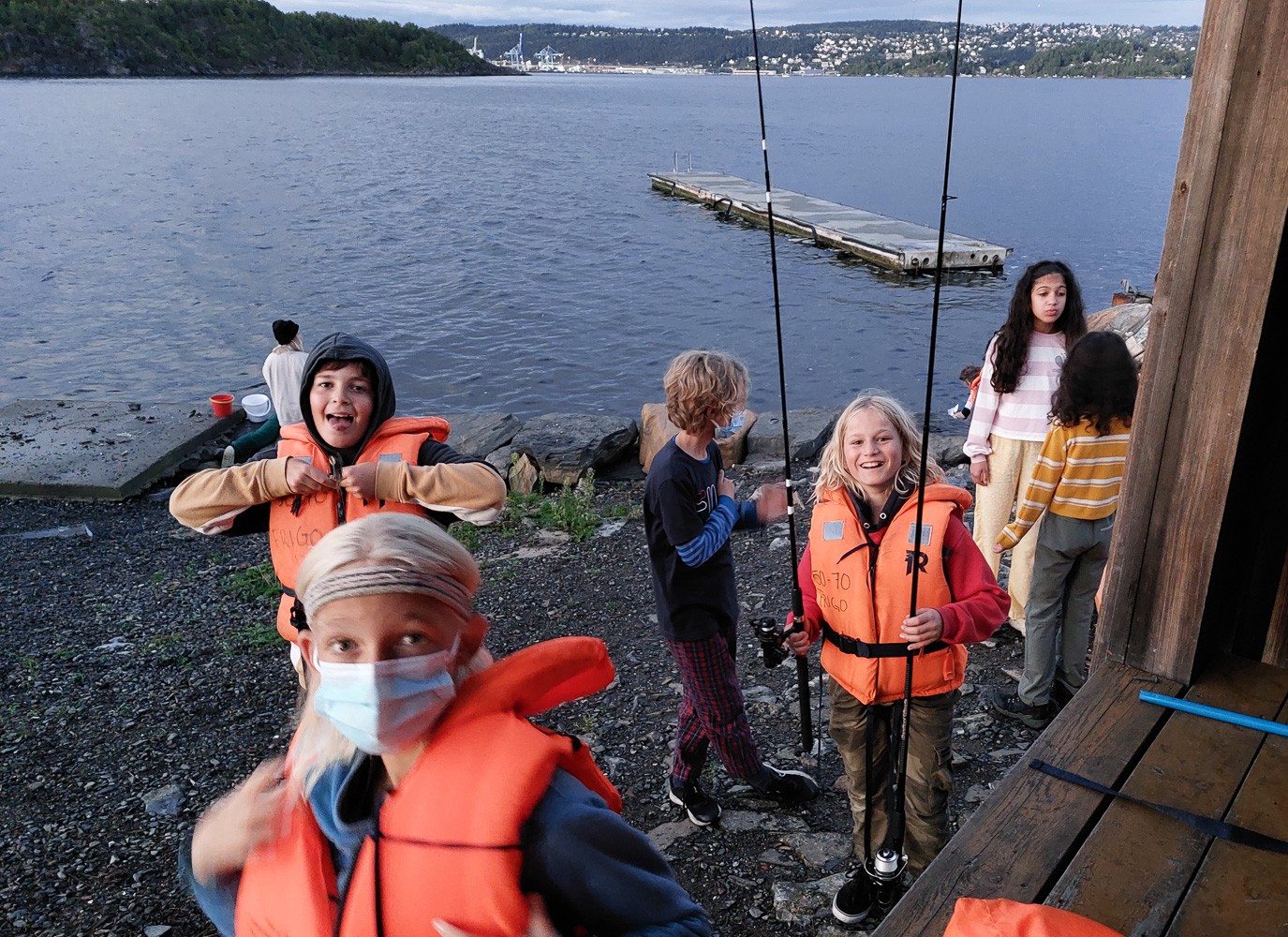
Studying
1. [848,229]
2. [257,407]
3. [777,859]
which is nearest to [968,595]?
[777,859]

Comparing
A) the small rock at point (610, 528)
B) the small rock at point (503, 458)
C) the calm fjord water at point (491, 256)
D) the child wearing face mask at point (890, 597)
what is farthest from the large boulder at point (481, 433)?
the child wearing face mask at point (890, 597)

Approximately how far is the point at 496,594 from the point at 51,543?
4.17 m

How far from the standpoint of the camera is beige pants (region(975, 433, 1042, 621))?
4844 millimetres

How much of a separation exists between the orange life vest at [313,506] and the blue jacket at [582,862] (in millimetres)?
1594

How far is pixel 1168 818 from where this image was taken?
2002 mm

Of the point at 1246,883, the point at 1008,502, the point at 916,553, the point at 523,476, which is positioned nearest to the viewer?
the point at 1246,883

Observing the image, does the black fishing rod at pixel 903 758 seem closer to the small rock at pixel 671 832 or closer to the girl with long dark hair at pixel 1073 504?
the small rock at pixel 671 832

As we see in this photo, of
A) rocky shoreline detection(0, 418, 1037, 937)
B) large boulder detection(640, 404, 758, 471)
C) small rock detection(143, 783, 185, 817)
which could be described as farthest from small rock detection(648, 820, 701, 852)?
large boulder detection(640, 404, 758, 471)

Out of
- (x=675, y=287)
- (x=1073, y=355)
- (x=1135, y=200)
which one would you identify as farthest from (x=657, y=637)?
(x=1135, y=200)

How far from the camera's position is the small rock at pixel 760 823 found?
3992mm

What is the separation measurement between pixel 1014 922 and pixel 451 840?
881 mm

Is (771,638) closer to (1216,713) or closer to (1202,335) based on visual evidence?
(1216,713)

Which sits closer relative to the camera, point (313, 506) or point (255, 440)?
point (313, 506)

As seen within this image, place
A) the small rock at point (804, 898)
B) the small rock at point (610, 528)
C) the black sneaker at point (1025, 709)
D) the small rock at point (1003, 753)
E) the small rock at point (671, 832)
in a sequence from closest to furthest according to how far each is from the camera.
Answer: the small rock at point (804, 898)
the small rock at point (671, 832)
the small rock at point (1003, 753)
the black sneaker at point (1025, 709)
the small rock at point (610, 528)
